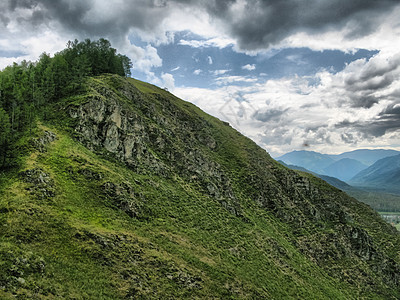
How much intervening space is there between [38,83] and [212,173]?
179ft

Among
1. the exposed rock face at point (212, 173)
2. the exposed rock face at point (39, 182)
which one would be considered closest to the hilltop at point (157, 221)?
the exposed rock face at point (39, 182)

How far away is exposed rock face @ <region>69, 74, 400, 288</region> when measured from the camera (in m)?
51.5

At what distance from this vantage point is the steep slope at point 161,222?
23.6 m

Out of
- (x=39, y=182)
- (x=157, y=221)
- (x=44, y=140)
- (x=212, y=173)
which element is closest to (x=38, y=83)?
(x=44, y=140)

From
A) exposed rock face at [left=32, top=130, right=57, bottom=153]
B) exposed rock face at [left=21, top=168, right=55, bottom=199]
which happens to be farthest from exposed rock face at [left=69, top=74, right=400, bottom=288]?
exposed rock face at [left=21, top=168, right=55, bottom=199]

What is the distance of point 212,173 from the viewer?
70.9 m

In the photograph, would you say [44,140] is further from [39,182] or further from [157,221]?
[157,221]

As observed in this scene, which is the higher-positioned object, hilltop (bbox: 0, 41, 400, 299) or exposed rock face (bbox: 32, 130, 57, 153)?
exposed rock face (bbox: 32, 130, 57, 153)

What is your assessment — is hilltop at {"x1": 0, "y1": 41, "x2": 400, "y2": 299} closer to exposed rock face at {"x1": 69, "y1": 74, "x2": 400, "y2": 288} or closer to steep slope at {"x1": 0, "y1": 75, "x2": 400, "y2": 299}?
steep slope at {"x1": 0, "y1": 75, "x2": 400, "y2": 299}

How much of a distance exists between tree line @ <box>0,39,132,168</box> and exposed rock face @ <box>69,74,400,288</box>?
26.7 feet

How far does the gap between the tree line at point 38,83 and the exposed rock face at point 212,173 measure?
814 centimetres

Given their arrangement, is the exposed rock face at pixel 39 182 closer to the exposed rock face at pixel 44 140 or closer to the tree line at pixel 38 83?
the tree line at pixel 38 83

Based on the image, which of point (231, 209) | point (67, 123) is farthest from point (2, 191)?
point (231, 209)

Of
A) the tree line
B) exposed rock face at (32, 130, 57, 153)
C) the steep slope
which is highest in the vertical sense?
the tree line
